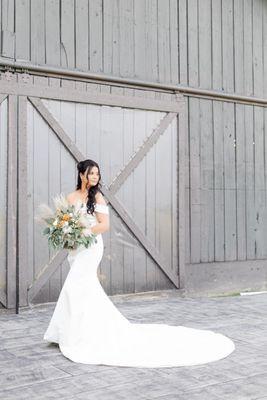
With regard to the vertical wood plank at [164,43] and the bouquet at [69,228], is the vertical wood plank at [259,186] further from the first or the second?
the bouquet at [69,228]

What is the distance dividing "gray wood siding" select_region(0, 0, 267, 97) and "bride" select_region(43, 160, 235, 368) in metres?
2.70

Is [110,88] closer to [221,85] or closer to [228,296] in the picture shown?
[221,85]

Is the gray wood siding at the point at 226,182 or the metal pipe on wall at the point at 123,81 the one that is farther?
the gray wood siding at the point at 226,182

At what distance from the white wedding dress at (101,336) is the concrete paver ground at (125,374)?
122mm

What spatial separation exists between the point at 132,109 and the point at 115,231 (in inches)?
67.6

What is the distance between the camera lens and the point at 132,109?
7953 millimetres

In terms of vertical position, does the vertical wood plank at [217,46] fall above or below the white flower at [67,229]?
above

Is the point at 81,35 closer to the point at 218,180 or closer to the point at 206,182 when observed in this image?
the point at 206,182

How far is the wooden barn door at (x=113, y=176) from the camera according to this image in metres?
7.04

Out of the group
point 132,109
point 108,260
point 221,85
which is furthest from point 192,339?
point 221,85

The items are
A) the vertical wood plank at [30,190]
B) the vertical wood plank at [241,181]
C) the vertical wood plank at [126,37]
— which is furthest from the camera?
the vertical wood plank at [241,181]

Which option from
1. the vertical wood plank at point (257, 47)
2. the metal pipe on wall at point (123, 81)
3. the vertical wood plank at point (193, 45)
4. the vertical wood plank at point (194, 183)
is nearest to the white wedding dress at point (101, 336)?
the metal pipe on wall at point (123, 81)

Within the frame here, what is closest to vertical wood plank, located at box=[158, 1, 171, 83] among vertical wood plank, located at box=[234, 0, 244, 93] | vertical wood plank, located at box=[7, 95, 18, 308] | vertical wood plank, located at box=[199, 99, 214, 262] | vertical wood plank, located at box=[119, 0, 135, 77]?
vertical wood plank, located at box=[119, 0, 135, 77]

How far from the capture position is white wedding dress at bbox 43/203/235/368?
4.67m
